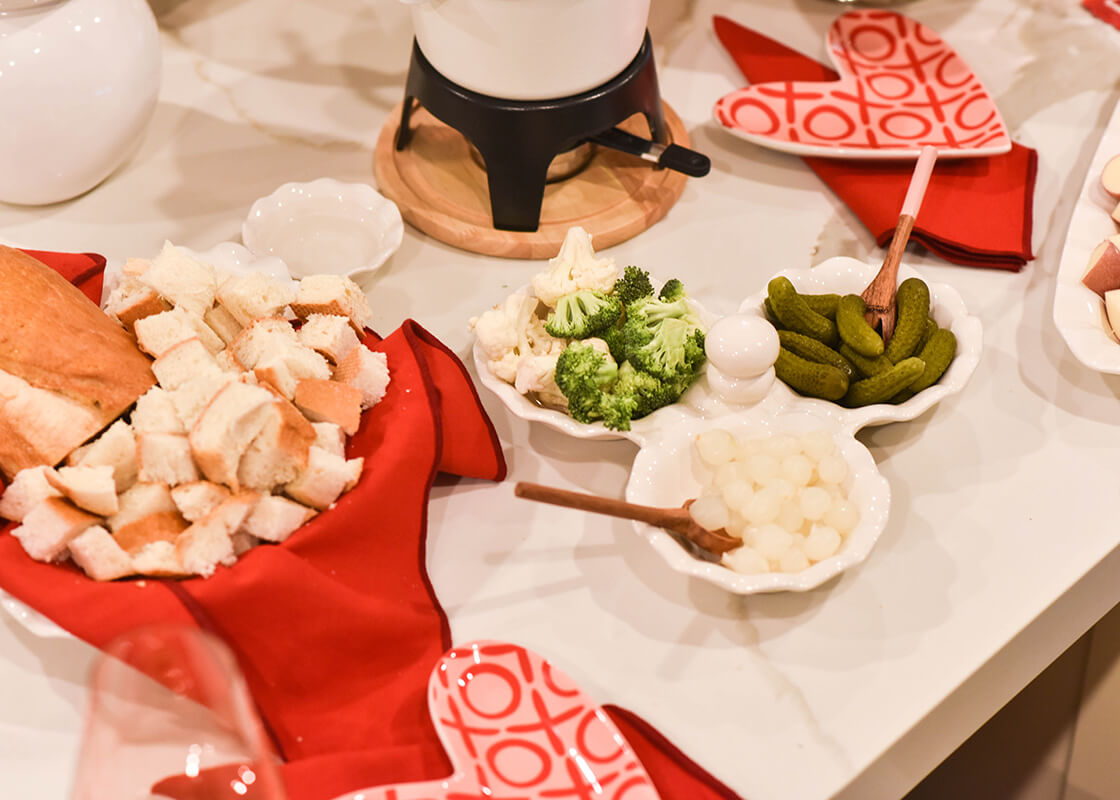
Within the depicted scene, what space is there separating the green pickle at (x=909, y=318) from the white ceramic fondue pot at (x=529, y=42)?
1.40 feet

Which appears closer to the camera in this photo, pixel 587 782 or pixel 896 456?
pixel 587 782

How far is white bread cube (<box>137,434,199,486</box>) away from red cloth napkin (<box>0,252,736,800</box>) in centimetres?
9

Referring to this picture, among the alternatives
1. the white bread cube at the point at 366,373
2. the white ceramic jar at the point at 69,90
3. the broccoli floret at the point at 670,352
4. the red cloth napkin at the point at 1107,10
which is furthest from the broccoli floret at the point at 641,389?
the red cloth napkin at the point at 1107,10

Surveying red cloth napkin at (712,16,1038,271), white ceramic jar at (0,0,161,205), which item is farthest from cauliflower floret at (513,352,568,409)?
white ceramic jar at (0,0,161,205)

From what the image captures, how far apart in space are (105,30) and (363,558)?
0.75m

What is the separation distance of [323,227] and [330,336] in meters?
0.35

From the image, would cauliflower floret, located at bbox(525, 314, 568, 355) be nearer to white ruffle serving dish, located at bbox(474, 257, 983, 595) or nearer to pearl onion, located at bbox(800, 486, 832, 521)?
white ruffle serving dish, located at bbox(474, 257, 983, 595)

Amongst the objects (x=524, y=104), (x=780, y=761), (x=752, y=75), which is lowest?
(x=780, y=761)

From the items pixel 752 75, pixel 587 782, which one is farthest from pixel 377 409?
pixel 752 75

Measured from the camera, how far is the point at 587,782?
792 millimetres

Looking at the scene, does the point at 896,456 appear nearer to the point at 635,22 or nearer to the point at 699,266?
the point at 699,266

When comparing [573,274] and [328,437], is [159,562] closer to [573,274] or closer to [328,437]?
[328,437]

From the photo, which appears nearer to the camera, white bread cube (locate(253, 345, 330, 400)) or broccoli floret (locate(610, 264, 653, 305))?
white bread cube (locate(253, 345, 330, 400))

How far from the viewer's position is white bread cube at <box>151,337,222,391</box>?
939 mm
